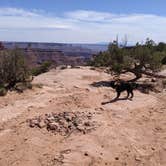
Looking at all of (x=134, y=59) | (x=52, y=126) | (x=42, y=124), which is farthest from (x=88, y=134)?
(x=134, y=59)

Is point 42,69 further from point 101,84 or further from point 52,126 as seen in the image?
point 52,126

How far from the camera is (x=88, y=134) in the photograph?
1209 centimetres

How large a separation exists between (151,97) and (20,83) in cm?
617

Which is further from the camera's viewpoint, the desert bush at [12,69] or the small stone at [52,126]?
the desert bush at [12,69]

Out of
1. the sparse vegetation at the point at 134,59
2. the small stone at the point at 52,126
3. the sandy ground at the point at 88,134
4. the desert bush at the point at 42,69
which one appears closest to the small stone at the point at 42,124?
the small stone at the point at 52,126

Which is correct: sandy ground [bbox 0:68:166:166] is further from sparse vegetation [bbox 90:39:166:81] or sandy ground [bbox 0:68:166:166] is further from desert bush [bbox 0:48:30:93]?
sparse vegetation [bbox 90:39:166:81]

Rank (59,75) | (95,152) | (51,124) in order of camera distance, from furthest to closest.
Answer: (59,75) → (51,124) → (95,152)

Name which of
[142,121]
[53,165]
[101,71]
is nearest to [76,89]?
[142,121]

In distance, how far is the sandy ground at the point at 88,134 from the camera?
411 inches

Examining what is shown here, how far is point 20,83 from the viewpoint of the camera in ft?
64.4

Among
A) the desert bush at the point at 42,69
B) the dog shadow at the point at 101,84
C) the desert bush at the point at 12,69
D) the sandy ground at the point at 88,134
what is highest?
the desert bush at the point at 12,69

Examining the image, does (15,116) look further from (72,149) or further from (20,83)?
(20,83)

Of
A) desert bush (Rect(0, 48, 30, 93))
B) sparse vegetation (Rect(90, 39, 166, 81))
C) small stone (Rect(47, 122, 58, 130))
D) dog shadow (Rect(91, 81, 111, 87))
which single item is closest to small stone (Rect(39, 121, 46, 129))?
small stone (Rect(47, 122, 58, 130))

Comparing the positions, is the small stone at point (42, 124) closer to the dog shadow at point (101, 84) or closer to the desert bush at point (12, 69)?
the desert bush at point (12, 69)
